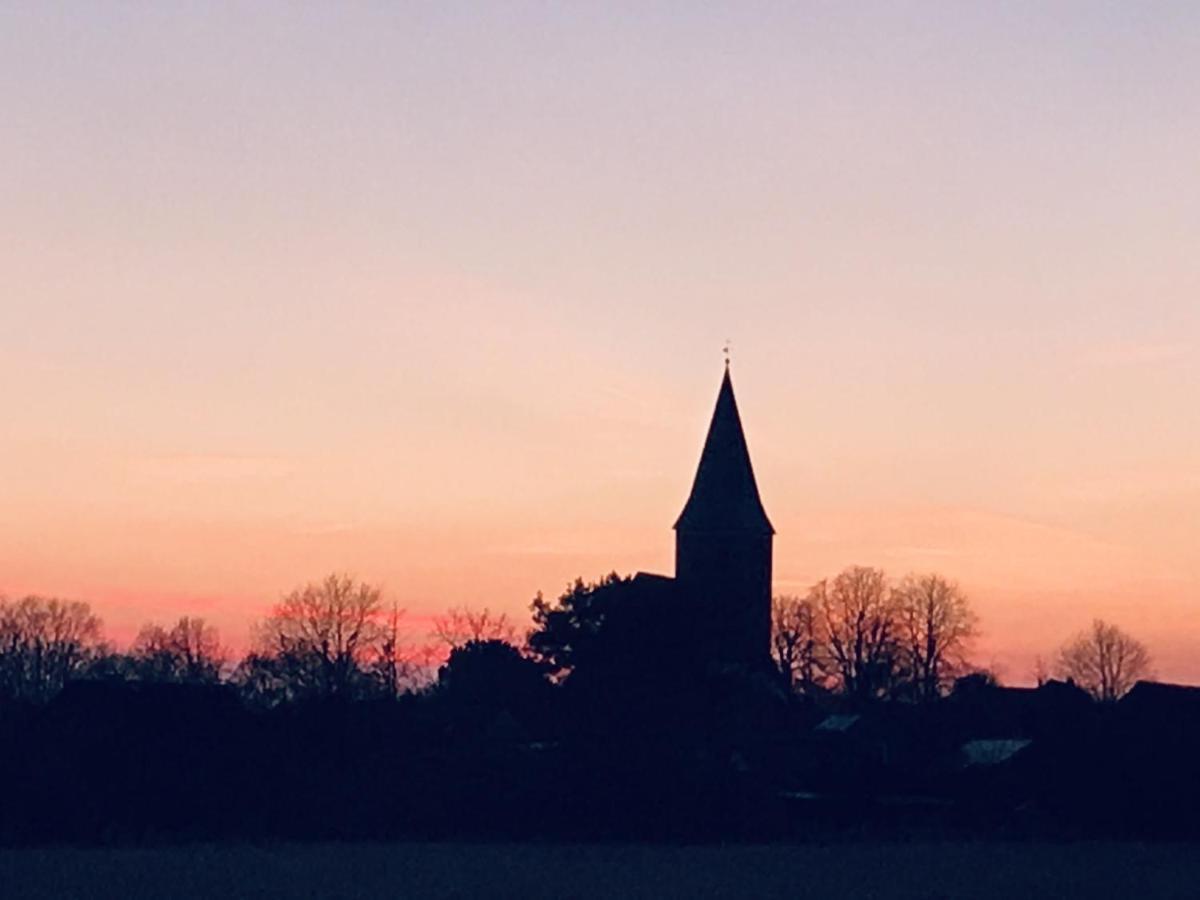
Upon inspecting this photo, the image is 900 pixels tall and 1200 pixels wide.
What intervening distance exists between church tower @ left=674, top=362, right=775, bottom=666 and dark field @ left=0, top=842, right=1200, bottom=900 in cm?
4787

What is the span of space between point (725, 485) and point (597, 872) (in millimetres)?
61418

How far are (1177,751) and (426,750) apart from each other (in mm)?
26170

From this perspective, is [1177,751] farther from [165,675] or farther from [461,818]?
[165,675]

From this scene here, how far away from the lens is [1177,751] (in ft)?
233

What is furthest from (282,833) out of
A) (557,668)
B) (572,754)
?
(557,668)

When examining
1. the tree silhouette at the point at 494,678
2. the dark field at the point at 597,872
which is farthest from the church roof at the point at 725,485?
the dark field at the point at 597,872

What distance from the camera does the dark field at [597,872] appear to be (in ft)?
130

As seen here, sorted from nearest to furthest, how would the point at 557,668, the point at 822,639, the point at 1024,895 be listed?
the point at 1024,895, the point at 557,668, the point at 822,639

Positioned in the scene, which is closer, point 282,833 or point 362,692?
point 282,833

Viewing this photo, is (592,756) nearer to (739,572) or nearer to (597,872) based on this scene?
(597,872)

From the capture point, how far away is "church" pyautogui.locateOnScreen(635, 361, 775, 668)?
106062mm

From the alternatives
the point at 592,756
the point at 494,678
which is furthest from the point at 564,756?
the point at 494,678

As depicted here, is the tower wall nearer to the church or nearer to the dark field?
the church

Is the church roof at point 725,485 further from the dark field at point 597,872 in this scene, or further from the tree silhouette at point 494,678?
the dark field at point 597,872
